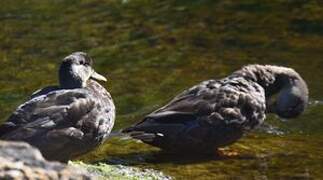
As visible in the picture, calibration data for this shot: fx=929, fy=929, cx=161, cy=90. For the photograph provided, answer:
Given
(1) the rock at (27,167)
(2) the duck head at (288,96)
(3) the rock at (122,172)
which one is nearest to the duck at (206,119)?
(2) the duck head at (288,96)

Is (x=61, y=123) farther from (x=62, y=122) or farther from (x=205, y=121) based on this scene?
(x=205, y=121)

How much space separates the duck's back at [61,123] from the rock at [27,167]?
374 centimetres

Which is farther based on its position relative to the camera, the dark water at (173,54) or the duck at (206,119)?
the duck at (206,119)

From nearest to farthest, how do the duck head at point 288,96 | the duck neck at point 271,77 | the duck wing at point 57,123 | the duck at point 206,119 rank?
the duck wing at point 57,123, the duck at point 206,119, the duck neck at point 271,77, the duck head at point 288,96

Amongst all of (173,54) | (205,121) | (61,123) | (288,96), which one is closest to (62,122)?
(61,123)

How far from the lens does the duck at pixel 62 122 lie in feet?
29.7

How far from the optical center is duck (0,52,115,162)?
9.05 m

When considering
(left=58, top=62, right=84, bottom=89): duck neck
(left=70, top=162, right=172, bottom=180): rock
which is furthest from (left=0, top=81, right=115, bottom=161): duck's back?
(left=58, top=62, right=84, bottom=89): duck neck

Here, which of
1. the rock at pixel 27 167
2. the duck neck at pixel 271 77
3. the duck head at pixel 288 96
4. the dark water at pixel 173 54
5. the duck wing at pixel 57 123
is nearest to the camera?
the rock at pixel 27 167

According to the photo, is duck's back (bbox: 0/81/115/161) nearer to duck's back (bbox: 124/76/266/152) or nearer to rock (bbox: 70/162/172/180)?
rock (bbox: 70/162/172/180)

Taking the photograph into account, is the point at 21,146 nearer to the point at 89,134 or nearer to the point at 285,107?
the point at 89,134

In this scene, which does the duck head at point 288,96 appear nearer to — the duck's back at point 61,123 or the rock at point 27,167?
the duck's back at point 61,123

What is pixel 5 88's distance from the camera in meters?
14.5

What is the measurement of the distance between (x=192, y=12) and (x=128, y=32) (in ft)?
5.95
